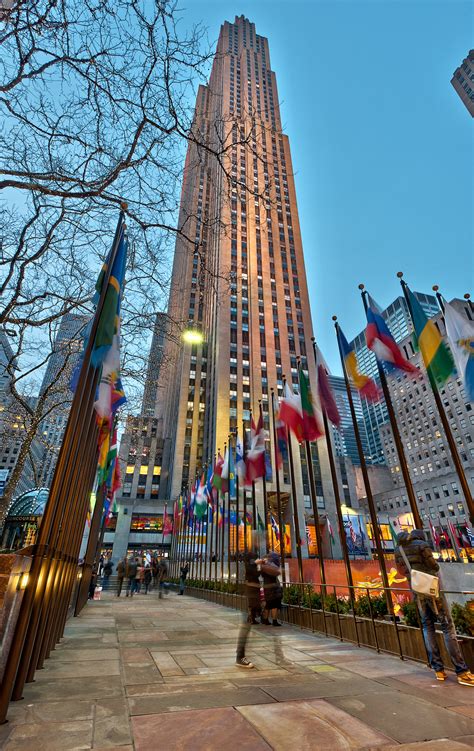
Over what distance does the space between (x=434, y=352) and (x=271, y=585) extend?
757 cm

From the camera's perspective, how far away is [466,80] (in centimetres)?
14262

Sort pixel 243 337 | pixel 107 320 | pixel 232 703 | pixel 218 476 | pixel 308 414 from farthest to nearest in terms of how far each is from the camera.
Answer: pixel 243 337
pixel 218 476
pixel 308 414
pixel 107 320
pixel 232 703

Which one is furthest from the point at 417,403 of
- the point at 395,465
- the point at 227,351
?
the point at 227,351

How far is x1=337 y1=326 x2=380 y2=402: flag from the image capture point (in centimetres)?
1168

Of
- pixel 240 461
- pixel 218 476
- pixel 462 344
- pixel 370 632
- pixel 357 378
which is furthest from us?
pixel 218 476

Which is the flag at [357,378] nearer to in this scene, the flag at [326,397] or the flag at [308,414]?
the flag at [326,397]

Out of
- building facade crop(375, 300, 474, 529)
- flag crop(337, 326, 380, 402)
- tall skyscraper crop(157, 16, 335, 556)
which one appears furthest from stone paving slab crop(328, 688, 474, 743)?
building facade crop(375, 300, 474, 529)

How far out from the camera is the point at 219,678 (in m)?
5.36

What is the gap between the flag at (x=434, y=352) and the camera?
32.6 ft

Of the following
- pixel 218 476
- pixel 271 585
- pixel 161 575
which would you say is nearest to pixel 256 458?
pixel 218 476

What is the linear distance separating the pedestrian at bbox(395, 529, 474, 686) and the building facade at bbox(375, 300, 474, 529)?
256 ft

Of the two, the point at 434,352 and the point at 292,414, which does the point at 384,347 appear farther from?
the point at 292,414

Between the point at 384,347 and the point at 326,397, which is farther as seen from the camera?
the point at 326,397

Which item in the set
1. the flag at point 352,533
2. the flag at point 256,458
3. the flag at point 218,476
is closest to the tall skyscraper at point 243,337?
the flag at point 352,533
